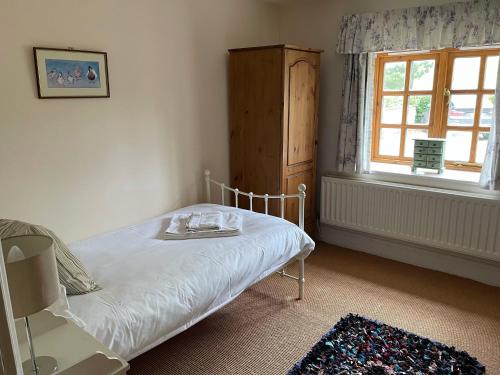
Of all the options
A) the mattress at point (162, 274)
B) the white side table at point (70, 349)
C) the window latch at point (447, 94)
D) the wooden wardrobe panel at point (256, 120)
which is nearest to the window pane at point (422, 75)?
the window latch at point (447, 94)

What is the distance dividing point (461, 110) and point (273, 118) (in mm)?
1630

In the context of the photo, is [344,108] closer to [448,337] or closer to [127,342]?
[448,337]

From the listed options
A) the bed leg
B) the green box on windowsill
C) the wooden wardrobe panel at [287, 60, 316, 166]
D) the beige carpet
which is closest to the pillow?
the beige carpet

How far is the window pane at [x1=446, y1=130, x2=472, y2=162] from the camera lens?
3.38m

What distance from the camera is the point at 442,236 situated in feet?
10.8

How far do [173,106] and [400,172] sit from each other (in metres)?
2.12

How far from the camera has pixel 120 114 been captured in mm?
2832

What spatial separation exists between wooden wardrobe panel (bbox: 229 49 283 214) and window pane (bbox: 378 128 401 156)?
1.18 m

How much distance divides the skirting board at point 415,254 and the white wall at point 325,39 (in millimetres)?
690

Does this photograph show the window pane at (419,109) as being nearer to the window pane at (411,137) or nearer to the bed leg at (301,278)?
the window pane at (411,137)

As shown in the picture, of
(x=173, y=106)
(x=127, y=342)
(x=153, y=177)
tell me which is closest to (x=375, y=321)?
(x=127, y=342)

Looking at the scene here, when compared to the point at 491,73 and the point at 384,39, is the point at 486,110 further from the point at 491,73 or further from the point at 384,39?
the point at 384,39

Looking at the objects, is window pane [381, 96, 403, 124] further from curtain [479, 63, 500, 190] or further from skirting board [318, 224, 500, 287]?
skirting board [318, 224, 500, 287]

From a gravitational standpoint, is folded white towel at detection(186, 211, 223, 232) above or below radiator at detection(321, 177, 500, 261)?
above
